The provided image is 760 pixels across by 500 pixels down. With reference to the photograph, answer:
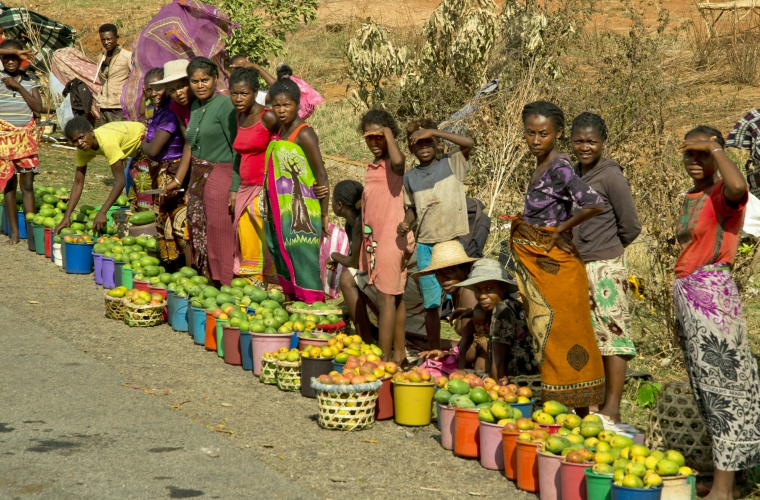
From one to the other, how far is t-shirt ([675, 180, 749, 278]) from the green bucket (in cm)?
121

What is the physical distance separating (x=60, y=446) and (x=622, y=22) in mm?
23577

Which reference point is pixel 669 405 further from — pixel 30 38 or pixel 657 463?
pixel 30 38

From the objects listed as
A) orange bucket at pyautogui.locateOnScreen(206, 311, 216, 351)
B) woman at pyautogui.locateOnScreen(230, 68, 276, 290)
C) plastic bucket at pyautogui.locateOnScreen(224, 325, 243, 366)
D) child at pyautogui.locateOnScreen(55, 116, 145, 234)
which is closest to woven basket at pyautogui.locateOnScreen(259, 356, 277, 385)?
plastic bucket at pyautogui.locateOnScreen(224, 325, 243, 366)

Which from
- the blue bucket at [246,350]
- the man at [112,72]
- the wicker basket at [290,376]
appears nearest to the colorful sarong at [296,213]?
the blue bucket at [246,350]

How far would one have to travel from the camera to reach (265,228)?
815 centimetres

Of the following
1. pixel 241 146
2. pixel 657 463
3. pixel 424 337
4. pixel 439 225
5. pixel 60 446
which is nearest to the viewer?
pixel 657 463

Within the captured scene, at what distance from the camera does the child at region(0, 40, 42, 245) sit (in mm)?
10789

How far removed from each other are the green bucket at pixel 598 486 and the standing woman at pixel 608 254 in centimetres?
136

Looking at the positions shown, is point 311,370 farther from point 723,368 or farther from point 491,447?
point 723,368

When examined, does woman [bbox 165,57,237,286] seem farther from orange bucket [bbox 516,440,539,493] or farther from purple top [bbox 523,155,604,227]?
orange bucket [bbox 516,440,539,493]

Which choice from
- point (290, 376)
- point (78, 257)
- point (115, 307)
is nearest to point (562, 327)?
point (290, 376)

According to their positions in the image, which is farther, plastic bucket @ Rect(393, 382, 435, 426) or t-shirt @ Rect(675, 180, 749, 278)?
plastic bucket @ Rect(393, 382, 435, 426)

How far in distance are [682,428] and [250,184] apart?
456 centimetres

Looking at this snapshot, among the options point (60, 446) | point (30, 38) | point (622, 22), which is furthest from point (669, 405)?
point (622, 22)
